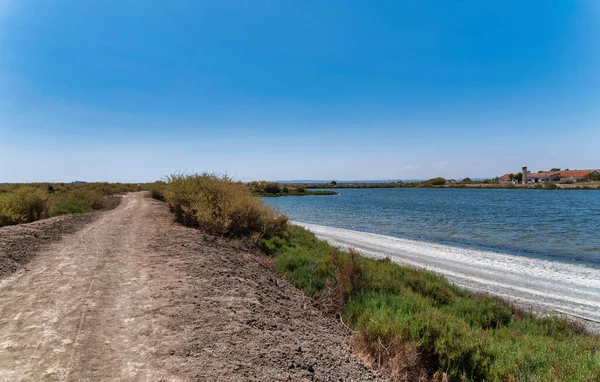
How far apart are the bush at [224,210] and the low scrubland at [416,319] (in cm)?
5

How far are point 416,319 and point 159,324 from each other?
13.5 feet

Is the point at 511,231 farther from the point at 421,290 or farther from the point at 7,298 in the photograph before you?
the point at 7,298

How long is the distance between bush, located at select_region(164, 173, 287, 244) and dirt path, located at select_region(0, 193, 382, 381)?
413 cm

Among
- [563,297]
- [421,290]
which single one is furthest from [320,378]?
[563,297]

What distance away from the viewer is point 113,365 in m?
3.53

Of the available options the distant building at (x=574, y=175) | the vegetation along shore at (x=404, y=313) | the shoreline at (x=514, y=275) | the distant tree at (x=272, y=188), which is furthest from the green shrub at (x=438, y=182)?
the vegetation along shore at (x=404, y=313)

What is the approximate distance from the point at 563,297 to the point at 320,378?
34.8 ft

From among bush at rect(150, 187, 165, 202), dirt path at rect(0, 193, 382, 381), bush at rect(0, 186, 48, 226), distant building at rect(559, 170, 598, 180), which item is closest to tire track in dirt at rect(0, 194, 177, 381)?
dirt path at rect(0, 193, 382, 381)

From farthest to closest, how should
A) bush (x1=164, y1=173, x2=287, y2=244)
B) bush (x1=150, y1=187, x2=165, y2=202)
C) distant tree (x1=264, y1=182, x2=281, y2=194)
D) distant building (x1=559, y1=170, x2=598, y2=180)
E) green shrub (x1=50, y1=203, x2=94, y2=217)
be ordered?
distant building (x1=559, y1=170, x2=598, y2=180) < distant tree (x1=264, y1=182, x2=281, y2=194) < bush (x1=150, y1=187, x2=165, y2=202) < green shrub (x1=50, y1=203, x2=94, y2=217) < bush (x1=164, y1=173, x2=287, y2=244)

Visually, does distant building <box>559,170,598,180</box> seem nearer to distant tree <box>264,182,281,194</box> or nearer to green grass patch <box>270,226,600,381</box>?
distant tree <box>264,182,281,194</box>

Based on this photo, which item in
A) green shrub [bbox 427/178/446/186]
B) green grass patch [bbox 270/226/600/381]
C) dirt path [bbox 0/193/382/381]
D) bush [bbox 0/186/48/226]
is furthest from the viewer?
green shrub [bbox 427/178/446/186]

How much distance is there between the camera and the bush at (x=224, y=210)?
12.5 m

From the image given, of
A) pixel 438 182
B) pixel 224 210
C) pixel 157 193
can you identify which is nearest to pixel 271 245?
pixel 224 210

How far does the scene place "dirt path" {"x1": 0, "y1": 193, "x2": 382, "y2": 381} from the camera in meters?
3.58
